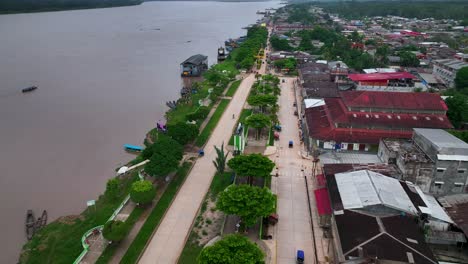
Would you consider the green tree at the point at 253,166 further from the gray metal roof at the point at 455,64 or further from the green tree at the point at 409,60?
the green tree at the point at 409,60

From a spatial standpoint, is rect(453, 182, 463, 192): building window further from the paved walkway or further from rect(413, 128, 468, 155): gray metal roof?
the paved walkway

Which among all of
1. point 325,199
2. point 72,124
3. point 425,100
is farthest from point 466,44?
point 72,124

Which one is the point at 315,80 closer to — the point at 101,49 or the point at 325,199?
the point at 325,199

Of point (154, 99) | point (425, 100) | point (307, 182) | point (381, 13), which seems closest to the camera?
point (307, 182)

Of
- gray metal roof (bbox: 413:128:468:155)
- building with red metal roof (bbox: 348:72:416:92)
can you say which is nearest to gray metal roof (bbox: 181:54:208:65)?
building with red metal roof (bbox: 348:72:416:92)

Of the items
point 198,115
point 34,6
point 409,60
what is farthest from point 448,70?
point 34,6

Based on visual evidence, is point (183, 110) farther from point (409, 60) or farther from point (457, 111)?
point (409, 60)
